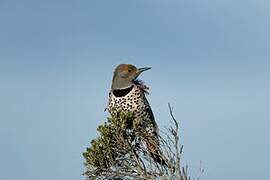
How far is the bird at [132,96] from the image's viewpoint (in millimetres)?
8898

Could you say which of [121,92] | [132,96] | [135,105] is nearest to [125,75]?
[121,92]

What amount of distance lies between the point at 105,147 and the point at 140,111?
1.83 metres

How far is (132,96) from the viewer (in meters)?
9.08

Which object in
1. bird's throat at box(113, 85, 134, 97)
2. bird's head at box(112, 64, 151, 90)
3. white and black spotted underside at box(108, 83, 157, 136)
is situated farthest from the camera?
bird's head at box(112, 64, 151, 90)

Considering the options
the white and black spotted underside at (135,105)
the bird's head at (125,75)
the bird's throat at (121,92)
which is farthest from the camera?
the bird's head at (125,75)

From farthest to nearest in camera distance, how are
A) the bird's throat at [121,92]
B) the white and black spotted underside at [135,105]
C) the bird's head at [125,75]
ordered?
the bird's head at [125,75]
the bird's throat at [121,92]
the white and black spotted underside at [135,105]

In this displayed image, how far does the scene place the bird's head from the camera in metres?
9.21

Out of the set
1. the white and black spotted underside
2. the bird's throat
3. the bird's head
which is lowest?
the white and black spotted underside

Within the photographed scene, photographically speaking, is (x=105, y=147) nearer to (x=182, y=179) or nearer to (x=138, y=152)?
(x=138, y=152)

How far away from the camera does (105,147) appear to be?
23.7 feet

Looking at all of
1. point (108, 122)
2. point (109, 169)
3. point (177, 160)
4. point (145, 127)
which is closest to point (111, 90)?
point (145, 127)

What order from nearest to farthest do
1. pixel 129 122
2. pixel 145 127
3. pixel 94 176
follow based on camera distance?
pixel 94 176
pixel 129 122
pixel 145 127

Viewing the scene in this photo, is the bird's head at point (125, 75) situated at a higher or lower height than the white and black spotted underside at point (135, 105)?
higher

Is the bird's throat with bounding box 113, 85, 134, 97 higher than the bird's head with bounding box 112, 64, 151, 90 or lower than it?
lower
